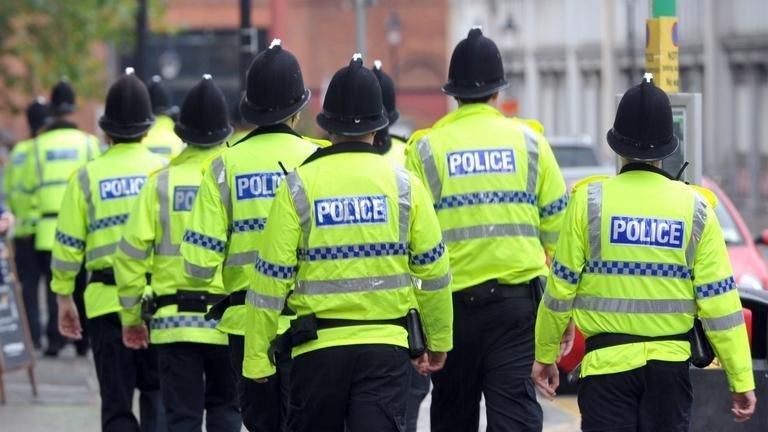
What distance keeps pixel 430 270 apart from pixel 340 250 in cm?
37

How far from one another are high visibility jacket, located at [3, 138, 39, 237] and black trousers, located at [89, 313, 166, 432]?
215 inches

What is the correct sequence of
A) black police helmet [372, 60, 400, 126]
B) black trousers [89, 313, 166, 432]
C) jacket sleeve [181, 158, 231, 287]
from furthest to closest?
black police helmet [372, 60, 400, 126] → black trousers [89, 313, 166, 432] → jacket sleeve [181, 158, 231, 287]

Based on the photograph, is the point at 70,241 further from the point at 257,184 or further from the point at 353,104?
the point at 353,104

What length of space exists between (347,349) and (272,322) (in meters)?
0.32

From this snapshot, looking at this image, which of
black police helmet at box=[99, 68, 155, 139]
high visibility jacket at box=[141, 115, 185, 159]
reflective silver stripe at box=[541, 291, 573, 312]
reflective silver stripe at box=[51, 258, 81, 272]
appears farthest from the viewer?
high visibility jacket at box=[141, 115, 185, 159]

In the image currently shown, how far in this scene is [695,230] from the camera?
6.34 m

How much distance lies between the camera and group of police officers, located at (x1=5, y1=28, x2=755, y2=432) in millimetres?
6254

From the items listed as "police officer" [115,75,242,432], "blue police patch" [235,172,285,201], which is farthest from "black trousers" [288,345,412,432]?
"police officer" [115,75,242,432]

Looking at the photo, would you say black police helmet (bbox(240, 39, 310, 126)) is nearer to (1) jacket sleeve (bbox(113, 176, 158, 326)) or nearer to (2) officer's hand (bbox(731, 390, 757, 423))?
(1) jacket sleeve (bbox(113, 176, 158, 326))

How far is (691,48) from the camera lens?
38.2m

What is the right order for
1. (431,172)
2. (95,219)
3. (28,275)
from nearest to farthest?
(431,172), (95,219), (28,275)

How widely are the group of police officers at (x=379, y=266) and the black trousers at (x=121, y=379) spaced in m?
0.01

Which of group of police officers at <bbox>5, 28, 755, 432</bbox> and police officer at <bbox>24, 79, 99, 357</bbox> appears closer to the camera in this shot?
group of police officers at <bbox>5, 28, 755, 432</bbox>

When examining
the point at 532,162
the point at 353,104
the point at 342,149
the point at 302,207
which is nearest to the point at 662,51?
the point at 532,162
